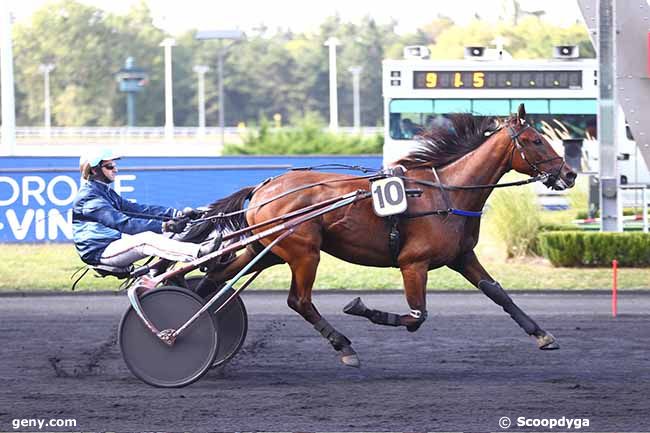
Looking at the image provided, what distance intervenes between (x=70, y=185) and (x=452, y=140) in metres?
9.81

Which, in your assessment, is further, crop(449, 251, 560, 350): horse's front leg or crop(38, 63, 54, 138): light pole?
crop(38, 63, 54, 138): light pole

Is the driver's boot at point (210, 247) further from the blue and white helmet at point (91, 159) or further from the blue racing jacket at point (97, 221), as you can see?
the blue and white helmet at point (91, 159)

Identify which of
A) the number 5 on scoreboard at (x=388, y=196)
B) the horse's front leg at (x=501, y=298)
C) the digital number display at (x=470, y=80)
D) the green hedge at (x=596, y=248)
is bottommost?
the green hedge at (x=596, y=248)

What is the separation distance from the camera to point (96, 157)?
8125 mm

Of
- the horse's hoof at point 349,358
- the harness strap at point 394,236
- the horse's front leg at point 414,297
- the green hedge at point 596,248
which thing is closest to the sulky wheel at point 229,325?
the horse's hoof at point 349,358

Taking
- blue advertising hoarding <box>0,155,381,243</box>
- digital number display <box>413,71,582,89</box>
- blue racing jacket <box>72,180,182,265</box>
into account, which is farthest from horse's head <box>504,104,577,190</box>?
digital number display <box>413,71,582,89</box>

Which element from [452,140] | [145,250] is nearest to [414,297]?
[452,140]

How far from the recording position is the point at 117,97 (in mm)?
71438

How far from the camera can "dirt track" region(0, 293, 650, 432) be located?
269 inches

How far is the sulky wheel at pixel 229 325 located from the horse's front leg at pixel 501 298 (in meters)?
1.56

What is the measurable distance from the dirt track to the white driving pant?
0.83m

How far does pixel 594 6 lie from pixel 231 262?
311 inches

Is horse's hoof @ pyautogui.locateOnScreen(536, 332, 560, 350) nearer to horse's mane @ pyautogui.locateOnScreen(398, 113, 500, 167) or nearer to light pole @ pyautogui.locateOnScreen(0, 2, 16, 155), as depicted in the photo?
horse's mane @ pyautogui.locateOnScreen(398, 113, 500, 167)

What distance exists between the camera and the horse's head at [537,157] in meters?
8.44
